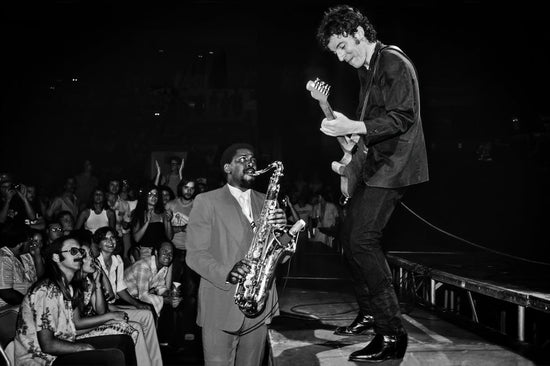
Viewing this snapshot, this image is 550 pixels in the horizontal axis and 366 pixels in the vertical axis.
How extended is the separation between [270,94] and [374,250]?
32.2 feet

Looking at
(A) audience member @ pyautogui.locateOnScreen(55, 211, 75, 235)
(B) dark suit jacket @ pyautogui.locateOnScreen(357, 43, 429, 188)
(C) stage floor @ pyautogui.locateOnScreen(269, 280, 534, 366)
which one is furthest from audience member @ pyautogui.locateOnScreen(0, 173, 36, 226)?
(B) dark suit jacket @ pyautogui.locateOnScreen(357, 43, 429, 188)

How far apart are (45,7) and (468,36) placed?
7.66 metres

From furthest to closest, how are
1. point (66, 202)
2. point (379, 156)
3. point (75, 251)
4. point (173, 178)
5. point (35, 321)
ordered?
point (173, 178) → point (66, 202) → point (75, 251) → point (35, 321) → point (379, 156)

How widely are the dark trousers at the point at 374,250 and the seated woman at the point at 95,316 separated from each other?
8.50 feet

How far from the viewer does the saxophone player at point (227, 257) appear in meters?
2.97

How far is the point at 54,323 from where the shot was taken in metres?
3.95

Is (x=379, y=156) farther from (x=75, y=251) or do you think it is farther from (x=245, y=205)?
(x=75, y=251)

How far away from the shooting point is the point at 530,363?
2777mm

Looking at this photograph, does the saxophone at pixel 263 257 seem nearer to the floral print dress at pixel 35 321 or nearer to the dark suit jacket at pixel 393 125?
the dark suit jacket at pixel 393 125

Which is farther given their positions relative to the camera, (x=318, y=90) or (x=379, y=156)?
(x=318, y=90)

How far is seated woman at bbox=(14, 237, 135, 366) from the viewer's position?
3.85 meters

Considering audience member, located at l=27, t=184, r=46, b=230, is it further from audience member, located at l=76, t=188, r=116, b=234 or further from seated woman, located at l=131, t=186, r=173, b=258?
seated woman, located at l=131, t=186, r=173, b=258

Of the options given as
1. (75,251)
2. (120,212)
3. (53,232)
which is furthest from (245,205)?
(120,212)

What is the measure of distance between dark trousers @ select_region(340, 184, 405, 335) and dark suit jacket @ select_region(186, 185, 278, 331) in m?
0.67
